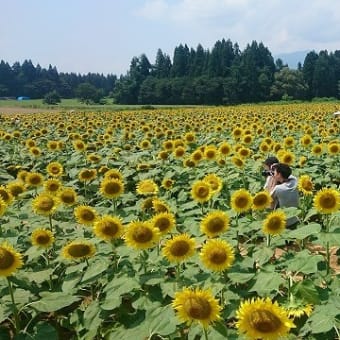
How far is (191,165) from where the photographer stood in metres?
7.10

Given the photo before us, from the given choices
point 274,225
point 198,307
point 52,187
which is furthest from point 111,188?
point 198,307

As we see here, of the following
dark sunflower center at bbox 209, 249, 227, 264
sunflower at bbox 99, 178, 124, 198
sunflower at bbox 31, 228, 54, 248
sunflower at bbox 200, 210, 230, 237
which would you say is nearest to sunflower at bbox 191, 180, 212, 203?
sunflower at bbox 99, 178, 124, 198

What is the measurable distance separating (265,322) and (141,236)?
4.66ft

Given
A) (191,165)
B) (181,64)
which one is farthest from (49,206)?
(181,64)

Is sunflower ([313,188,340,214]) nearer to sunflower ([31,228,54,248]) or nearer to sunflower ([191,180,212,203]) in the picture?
sunflower ([191,180,212,203])

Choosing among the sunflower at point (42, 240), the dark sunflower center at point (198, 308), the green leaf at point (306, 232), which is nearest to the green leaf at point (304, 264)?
the green leaf at point (306, 232)

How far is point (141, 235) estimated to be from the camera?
3.35 meters

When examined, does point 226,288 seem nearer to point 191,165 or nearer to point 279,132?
point 191,165

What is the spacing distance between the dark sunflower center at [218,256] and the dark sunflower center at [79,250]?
1.02 metres

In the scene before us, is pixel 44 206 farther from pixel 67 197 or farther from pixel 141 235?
pixel 141 235

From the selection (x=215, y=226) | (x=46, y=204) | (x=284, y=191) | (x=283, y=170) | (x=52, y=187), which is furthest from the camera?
(x=283, y=170)

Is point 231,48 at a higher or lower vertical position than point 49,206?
higher

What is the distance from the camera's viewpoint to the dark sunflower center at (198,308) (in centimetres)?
229

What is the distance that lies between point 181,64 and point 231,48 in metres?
8.95
